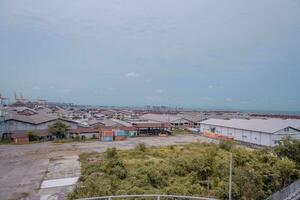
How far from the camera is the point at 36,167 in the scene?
21.8 metres

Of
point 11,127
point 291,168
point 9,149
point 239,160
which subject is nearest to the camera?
point 291,168

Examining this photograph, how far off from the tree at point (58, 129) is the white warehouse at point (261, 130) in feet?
77.4

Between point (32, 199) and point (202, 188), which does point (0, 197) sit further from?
point (202, 188)

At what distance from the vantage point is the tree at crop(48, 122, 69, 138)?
37.5 meters

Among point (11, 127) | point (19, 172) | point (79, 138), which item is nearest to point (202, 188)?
point (19, 172)

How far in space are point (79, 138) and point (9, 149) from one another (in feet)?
31.8

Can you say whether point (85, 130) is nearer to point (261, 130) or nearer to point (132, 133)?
point (132, 133)

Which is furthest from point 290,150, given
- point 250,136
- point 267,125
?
point 250,136

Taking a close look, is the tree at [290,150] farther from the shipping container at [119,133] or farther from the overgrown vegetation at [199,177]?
the shipping container at [119,133]

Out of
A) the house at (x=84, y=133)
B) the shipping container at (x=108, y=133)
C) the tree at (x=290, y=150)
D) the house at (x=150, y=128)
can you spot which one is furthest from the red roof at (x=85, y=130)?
the tree at (x=290, y=150)

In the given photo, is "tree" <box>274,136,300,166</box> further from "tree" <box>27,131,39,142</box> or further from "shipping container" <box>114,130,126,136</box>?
"tree" <box>27,131,39,142</box>

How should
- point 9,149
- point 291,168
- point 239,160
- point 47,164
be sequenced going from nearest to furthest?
1. point 291,168
2. point 239,160
3. point 47,164
4. point 9,149

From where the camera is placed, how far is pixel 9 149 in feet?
99.3

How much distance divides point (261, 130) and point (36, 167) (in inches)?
1025
